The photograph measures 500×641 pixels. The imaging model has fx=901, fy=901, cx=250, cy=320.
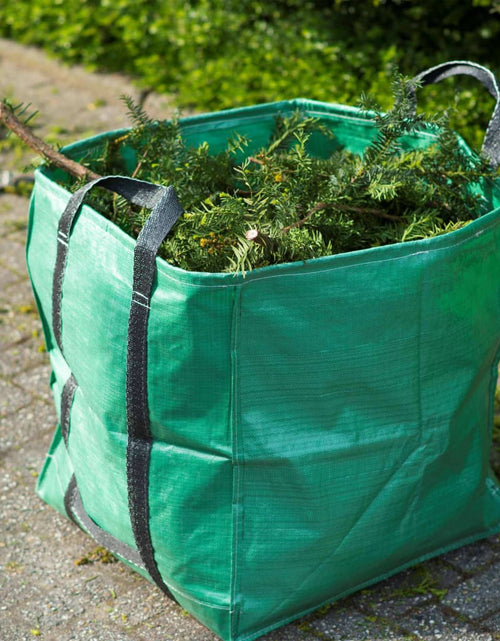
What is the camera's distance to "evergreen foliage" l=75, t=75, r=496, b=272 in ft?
5.67

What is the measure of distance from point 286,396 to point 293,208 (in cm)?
39

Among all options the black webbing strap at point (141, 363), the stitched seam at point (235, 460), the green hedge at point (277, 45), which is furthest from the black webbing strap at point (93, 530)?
the green hedge at point (277, 45)

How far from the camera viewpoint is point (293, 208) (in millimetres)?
1805

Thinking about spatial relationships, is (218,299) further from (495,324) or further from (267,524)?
(495,324)

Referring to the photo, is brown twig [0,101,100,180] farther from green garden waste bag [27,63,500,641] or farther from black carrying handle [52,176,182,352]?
black carrying handle [52,176,182,352]

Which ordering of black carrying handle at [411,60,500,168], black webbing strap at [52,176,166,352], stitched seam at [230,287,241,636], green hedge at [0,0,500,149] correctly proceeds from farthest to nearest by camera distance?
green hedge at [0,0,500,149] < black carrying handle at [411,60,500,168] < black webbing strap at [52,176,166,352] < stitched seam at [230,287,241,636]

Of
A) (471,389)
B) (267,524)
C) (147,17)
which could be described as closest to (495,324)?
(471,389)

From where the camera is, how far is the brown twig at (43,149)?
2.04 m

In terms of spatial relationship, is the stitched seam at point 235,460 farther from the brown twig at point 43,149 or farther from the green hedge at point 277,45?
the green hedge at point 277,45

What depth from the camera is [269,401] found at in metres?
1.67

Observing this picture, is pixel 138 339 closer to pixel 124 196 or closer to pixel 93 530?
pixel 124 196

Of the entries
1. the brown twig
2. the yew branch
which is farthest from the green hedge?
the brown twig

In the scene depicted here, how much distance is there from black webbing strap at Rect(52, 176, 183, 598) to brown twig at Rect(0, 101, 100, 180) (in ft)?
0.72

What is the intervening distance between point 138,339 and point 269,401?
27cm
